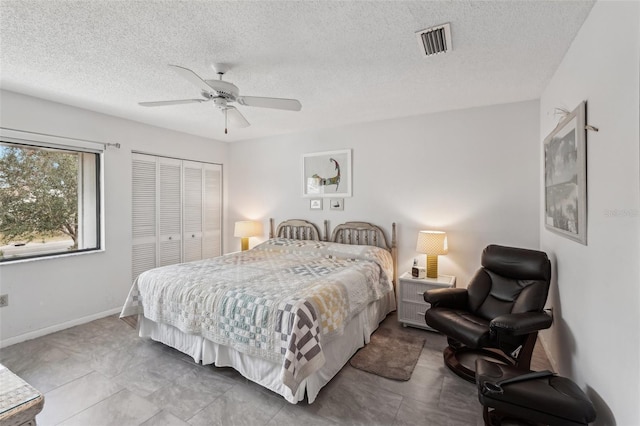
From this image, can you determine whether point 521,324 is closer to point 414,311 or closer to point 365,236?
point 414,311

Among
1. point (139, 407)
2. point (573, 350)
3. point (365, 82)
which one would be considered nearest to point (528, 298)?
point (573, 350)

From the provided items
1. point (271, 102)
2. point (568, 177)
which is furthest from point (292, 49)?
point (568, 177)

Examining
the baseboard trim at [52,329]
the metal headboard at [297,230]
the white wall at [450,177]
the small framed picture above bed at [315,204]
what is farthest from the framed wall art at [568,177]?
the baseboard trim at [52,329]

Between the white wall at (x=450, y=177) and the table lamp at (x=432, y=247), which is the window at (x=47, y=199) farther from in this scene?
the table lamp at (x=432, y=247)

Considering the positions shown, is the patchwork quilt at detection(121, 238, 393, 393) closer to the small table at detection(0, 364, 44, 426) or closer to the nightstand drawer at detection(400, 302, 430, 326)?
the nightstand drawer at detection(400, 302, 430, 326)

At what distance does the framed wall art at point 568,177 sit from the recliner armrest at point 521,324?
25.5 inches

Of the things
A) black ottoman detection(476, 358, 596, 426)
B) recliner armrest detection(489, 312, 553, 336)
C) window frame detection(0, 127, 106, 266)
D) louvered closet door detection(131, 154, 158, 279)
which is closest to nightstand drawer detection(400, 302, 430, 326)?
recliner armrest detection(489, 312, 553, 336)

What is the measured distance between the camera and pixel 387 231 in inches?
159

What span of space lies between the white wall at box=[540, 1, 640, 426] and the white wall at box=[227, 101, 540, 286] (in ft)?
4.17

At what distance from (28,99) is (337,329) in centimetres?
400

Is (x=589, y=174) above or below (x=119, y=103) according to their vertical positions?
below

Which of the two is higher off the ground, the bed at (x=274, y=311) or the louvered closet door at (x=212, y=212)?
the louvered closet door at (x=212, y=212)

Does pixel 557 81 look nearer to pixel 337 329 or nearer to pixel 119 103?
pixel 337 329

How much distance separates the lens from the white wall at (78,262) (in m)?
3.04
